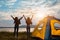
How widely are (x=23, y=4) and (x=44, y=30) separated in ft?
1.87

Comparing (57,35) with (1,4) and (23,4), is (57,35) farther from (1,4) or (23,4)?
(1,4)

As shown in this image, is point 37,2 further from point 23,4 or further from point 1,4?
point 1,4

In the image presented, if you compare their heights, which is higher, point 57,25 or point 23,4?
point 23,4

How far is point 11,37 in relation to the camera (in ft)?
14.6

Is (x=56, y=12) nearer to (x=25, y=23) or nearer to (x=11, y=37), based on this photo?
(x=25, y=23)

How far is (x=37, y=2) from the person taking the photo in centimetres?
451

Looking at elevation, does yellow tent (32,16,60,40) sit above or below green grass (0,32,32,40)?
above

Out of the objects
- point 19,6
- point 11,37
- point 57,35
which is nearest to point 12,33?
point 11,37

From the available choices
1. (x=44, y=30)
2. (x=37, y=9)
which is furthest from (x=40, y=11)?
(x=44, y=30)

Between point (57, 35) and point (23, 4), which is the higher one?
point (23, 4)

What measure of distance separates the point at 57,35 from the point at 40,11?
0.50 m

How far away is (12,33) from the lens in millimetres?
4457

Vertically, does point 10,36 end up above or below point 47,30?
below

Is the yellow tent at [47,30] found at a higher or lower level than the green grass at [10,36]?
higher
